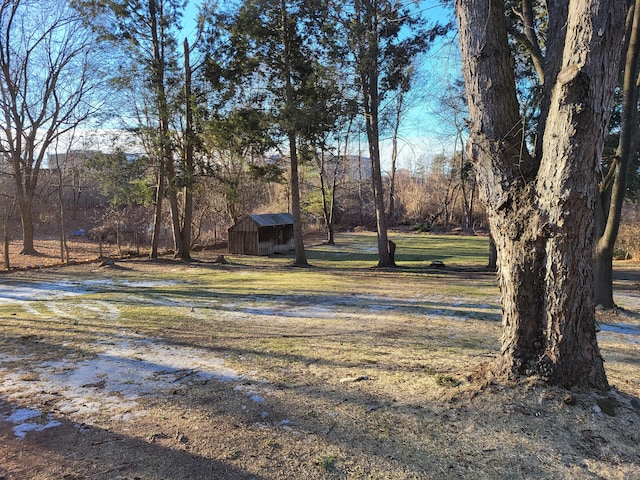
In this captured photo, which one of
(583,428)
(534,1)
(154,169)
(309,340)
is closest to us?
(583,428)

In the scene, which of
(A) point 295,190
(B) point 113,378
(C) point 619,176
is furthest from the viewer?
(A) point 295,190

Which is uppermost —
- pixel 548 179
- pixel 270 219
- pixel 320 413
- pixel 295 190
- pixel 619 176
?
pixel 295 190

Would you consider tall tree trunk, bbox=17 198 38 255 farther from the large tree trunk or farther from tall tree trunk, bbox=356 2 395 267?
the large tree trunk

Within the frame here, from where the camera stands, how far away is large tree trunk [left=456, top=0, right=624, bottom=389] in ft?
8.79

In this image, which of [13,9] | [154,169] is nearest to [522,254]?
[154,169]

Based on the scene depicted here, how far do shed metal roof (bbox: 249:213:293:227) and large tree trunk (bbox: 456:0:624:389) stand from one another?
66.8 feet

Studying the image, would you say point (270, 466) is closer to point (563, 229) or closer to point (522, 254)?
point (522, 254)

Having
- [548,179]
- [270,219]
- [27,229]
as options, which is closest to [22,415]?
[548,179]

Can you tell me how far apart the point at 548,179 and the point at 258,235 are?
2084 cm

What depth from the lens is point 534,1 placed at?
29.4ft

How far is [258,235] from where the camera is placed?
23.0 m

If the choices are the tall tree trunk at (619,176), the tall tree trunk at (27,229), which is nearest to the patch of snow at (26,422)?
the tall tree trunk at (619,176)

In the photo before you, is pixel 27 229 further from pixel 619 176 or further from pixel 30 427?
pixel 619 176

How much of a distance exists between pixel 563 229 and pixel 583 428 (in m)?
1.29
